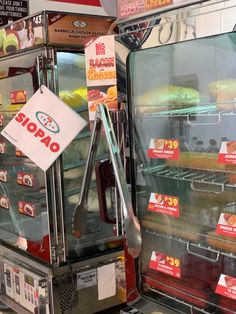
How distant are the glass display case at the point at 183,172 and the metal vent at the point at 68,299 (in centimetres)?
58

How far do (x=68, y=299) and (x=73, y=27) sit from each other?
1168 millimetres

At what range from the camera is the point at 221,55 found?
122cm

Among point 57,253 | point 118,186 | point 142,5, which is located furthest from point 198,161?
point 57,253

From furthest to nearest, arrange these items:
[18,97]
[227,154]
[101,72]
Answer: [18,97] < [101,72] < [227,154]

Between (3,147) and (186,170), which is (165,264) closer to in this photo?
(186,170)

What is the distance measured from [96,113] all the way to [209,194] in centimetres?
42

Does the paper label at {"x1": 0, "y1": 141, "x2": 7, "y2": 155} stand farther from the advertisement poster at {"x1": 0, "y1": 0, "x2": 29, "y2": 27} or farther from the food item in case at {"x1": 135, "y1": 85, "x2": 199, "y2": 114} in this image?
the food item in case at {"x1": 135, "y1": 85, "x2": 199, "y2": 114}

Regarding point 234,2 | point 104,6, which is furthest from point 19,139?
point 104,6

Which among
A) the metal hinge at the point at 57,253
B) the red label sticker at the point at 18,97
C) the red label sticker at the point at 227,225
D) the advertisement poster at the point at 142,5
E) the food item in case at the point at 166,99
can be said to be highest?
the advertisement poster at the point at 142,5

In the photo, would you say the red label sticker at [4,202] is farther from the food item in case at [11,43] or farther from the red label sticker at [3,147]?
the food item in case at [11,43]

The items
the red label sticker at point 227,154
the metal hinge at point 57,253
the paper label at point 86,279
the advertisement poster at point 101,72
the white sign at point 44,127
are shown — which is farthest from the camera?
the paper label at point 86,279

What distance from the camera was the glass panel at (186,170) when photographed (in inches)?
47.7

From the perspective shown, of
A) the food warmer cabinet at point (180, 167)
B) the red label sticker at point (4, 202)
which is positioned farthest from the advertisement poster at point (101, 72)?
the red label sticker at point (4, 202)

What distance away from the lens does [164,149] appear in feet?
4.17
